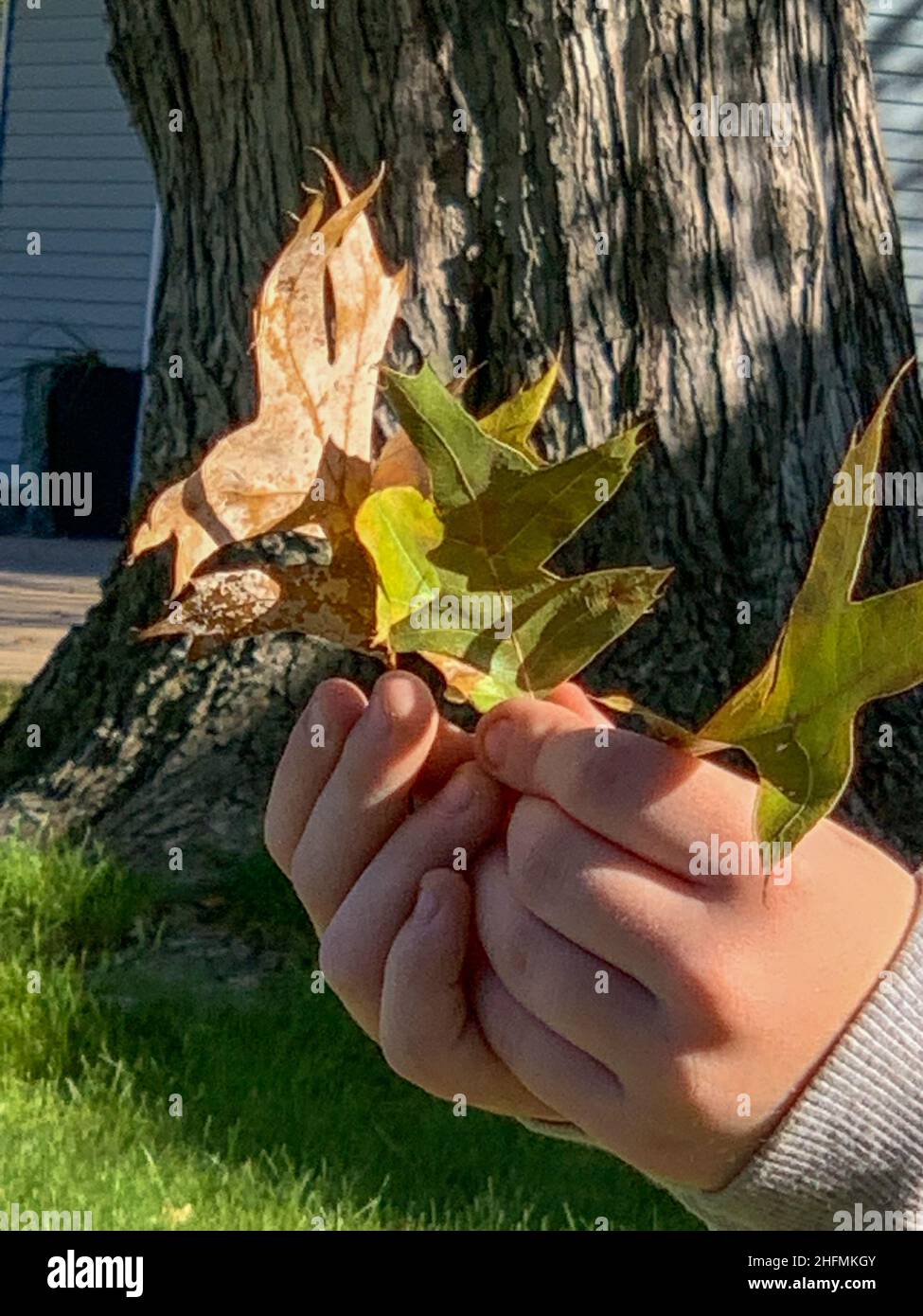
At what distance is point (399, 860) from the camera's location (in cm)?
97

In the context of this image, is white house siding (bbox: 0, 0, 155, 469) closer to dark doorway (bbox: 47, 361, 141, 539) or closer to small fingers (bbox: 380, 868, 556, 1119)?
dark doorway (bbox: 47, 361, 141, 539)

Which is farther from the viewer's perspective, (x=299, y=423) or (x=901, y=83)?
(x=901, y=83)

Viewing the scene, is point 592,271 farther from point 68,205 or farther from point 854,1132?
point 68,205

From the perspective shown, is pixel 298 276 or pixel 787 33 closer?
pixel 298 276

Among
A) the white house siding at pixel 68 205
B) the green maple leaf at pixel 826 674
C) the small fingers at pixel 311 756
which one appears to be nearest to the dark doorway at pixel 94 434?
the white house siding at pixel 68 205

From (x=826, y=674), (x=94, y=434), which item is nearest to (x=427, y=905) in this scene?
(x=826, y=674)

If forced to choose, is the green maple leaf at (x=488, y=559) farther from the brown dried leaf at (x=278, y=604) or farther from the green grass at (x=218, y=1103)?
the green grass at (x=218, y=1103)

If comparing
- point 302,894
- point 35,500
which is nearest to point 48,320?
point 35,500

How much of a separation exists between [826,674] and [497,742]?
193mm

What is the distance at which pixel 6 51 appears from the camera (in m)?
11.5

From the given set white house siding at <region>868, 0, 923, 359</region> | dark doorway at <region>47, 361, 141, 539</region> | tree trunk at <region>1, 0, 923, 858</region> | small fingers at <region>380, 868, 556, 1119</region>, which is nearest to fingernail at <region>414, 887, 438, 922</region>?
small fingers at <region>380, 868, 556, 1119</region>

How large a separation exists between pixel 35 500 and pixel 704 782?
991 centimetres

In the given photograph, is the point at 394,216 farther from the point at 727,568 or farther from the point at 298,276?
the point at 298,276

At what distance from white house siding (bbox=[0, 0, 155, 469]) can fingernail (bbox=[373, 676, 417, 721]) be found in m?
Answer: 10.4
